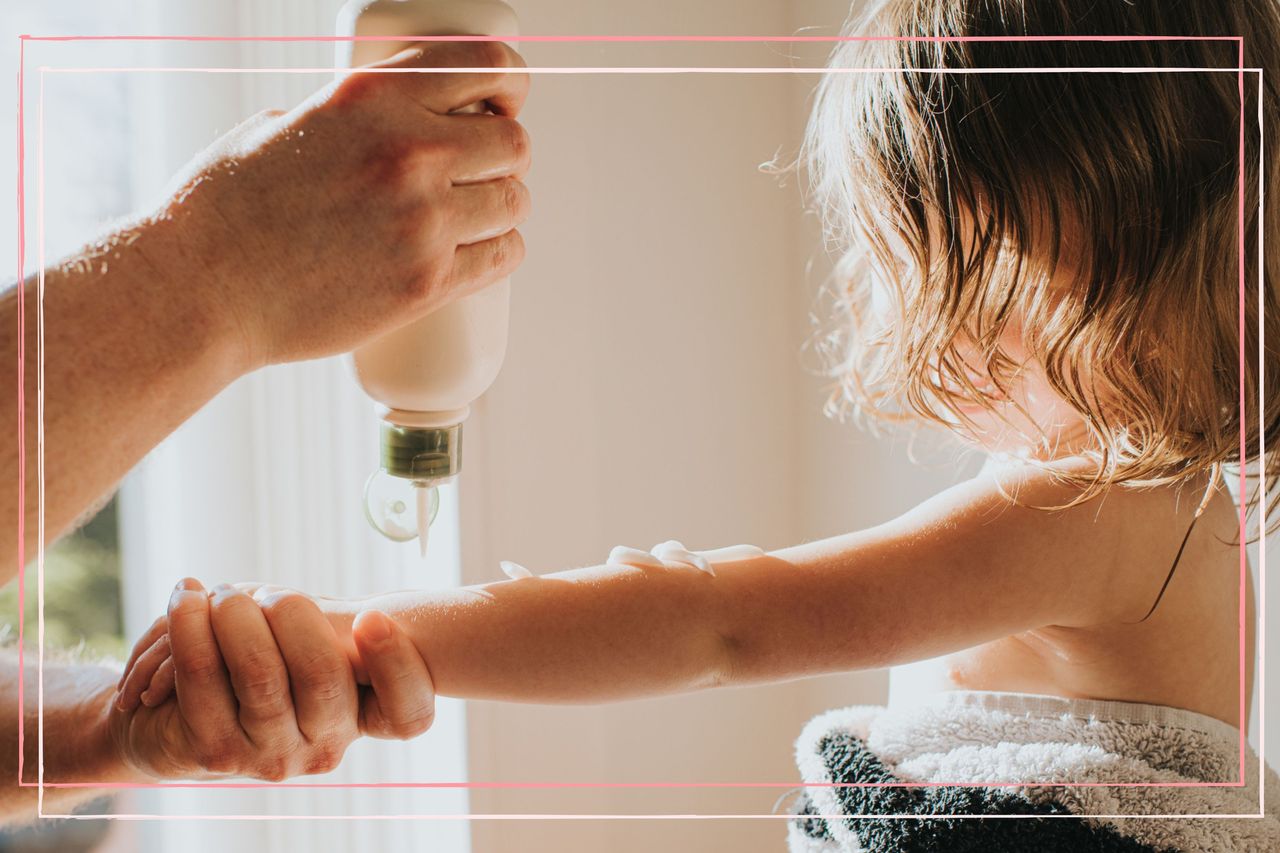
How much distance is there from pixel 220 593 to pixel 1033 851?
0.40m

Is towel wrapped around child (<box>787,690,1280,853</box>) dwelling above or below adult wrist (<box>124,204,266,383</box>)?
below

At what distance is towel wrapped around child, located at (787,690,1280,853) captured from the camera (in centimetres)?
50

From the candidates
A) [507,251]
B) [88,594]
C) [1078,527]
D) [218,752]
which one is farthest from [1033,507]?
[88,594]

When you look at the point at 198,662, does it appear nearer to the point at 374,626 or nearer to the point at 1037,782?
the point at 374,626

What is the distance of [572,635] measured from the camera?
466 mm

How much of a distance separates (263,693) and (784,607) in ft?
0.77

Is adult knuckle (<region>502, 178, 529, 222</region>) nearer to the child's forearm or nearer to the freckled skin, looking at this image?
the freckled skin

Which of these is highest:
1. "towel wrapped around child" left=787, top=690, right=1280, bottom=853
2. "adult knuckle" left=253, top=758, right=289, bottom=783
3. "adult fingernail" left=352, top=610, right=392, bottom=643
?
"adult fingernail" left=352, top=610, right=392, bottom=643

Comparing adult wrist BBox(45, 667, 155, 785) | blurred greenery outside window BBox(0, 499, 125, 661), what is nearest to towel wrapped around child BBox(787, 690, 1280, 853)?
adult wrist BBox(45, 667, 155, 785)

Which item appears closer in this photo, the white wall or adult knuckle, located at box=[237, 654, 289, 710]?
adult knuckle, located at box=[237, 654, 289, 710]

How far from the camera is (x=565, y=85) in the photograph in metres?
0.70

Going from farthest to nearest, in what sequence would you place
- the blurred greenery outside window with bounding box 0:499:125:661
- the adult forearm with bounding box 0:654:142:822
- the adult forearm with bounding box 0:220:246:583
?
the blurred greenery outside window with bounding box 0:499:125:661 → the adult forearm with bounding box 0:654:142:822 → the adult forearm with bounding box 0:220:246:583

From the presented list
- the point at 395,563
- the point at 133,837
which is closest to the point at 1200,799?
the point at 395,563

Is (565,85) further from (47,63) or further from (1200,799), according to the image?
(1200,799)
